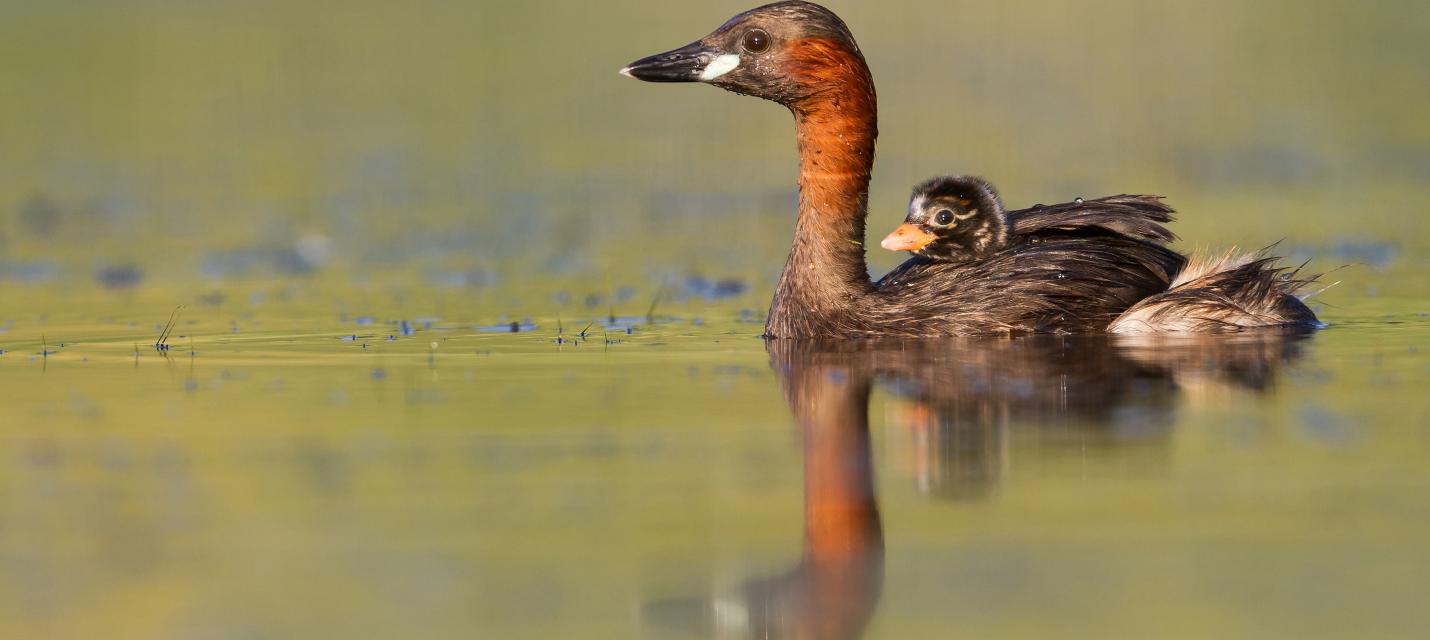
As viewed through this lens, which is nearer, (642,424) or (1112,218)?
(642,424)

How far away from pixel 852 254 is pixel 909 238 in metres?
0.36

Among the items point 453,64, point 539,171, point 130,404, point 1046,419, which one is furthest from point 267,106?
point 1046,419

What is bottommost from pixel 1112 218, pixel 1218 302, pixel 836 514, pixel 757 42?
pixel 836 514

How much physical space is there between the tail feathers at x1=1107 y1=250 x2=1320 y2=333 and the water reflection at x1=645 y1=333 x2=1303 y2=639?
10.5 inches

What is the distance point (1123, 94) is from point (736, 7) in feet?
20.0

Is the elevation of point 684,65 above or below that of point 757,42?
below

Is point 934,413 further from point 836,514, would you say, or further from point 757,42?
point 757,42

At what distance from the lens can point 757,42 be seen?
11633 millimetres

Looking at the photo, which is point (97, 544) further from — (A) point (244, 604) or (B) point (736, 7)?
(B) point (736, 7)

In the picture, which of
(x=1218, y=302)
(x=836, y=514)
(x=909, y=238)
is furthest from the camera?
(x=909, y=238)

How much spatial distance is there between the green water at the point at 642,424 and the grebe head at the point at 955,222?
0.77 m

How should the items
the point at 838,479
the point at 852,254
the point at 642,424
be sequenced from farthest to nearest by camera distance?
1. the point at 852,254
2. the point at 642,424
3. the point at 838,479

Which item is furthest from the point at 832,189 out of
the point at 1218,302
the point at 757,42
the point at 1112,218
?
the point at 1218,302

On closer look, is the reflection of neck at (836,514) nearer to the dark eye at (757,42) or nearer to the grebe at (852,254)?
the grebe at (852,254)
